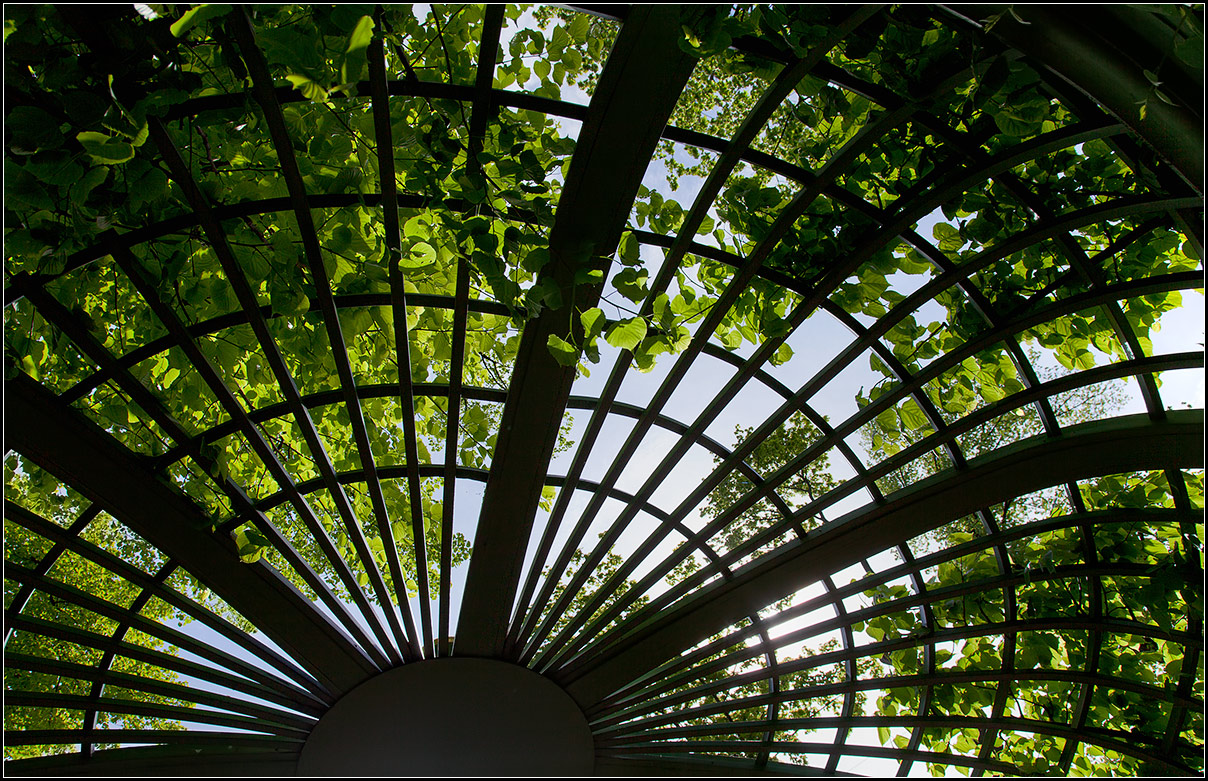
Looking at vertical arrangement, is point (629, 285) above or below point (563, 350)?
above

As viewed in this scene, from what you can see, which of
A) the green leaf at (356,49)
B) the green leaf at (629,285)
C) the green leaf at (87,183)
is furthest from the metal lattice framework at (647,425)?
the green leaf at (356,49)

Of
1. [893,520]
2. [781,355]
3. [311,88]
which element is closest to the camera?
[311,88]

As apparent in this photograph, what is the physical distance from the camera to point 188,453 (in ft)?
23.5

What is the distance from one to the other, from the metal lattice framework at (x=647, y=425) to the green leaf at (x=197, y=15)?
12.2 inches

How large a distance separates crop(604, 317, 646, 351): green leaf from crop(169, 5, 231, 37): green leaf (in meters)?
3.15

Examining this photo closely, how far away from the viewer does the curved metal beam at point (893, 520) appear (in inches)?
301

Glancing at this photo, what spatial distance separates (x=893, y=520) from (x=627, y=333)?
4.91 m

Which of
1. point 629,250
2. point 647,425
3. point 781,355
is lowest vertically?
point 647,425

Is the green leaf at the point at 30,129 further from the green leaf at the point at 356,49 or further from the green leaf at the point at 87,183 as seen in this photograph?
the green leaf at the point at 356,49

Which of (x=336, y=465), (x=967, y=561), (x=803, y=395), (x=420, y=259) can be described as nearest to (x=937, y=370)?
(x=803, y=395)

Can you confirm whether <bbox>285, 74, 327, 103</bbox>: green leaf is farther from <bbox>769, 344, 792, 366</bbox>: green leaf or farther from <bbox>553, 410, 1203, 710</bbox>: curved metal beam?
<bbox>553, 410, 1203, 710</bbox>: curved metal beam

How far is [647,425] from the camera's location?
7375 mm

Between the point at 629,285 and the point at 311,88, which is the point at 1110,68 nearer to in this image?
the point at 629,285

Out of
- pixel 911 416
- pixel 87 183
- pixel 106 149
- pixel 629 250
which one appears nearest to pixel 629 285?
pixel 629 250
